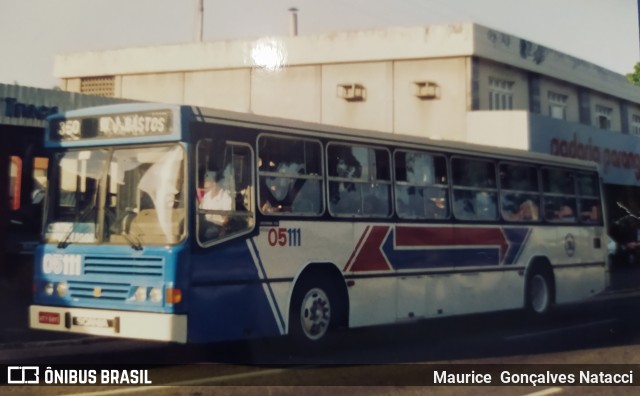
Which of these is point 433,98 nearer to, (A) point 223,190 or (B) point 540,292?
(B) point 540,292

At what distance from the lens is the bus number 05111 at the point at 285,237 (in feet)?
36.6

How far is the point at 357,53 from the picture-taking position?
109 feet

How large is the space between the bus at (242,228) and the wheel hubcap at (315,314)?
21mm

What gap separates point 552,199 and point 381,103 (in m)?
16.2

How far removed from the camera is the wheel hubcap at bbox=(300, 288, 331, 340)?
11.6m

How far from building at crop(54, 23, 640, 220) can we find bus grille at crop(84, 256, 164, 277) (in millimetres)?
18016

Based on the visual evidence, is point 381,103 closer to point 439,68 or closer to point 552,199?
point 439,68

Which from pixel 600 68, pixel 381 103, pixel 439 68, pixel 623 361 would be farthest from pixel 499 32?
pixel 623 361

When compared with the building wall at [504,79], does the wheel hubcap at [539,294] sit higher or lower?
lower

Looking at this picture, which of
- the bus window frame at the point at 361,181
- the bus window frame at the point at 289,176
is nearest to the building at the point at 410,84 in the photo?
the bus window frame at the point at 361,181

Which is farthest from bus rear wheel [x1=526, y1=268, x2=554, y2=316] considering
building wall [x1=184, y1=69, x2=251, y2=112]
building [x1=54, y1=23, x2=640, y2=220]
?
building wall [x1=184, y1=69, x2=251, y2=112]

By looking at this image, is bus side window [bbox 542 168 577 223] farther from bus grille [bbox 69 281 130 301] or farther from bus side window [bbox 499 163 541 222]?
bus grille [bbox 69 281 130 301]

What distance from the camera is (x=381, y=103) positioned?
33156 mm

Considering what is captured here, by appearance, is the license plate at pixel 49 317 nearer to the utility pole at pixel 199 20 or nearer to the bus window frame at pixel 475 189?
the bus window frame at pixel 475 189
